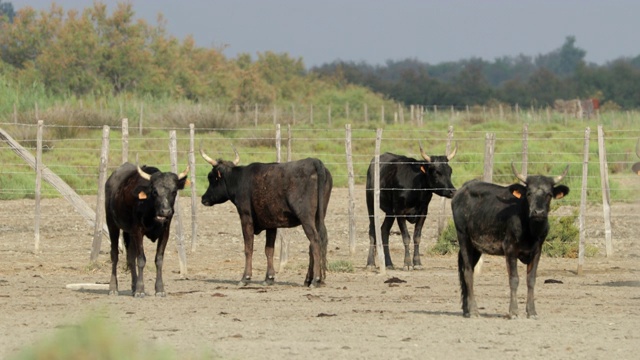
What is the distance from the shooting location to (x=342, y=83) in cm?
8962

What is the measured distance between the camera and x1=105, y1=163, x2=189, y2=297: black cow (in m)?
15.7

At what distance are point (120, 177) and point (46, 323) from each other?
355 centimetres

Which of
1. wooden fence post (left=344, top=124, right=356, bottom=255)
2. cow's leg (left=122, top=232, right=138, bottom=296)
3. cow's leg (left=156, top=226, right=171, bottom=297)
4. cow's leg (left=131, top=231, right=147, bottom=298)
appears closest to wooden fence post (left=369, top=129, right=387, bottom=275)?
wooden fence post (left=344, top=124, right=356, bottom=255)

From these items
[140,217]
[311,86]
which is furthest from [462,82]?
[140,217]

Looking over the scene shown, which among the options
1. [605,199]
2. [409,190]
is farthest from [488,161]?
[605,199]

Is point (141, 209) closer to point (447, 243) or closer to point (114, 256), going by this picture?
point (114, 256)

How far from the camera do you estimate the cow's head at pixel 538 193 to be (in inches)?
520

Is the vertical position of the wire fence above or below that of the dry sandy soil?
above

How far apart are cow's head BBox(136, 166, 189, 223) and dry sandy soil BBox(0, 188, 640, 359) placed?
1.05 m

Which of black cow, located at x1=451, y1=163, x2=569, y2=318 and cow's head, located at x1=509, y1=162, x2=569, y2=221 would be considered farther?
black cow, located at x1=451, y1=163, x2=569, y2=318

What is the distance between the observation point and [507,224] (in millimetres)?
13617

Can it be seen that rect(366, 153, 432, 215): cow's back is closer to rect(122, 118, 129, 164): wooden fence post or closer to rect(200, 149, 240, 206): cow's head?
rect(200, 149, 240, 206): cow's head

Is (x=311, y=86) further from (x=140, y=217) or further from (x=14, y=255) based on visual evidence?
(x=140, y=217)

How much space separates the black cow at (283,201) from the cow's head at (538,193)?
445 cm
